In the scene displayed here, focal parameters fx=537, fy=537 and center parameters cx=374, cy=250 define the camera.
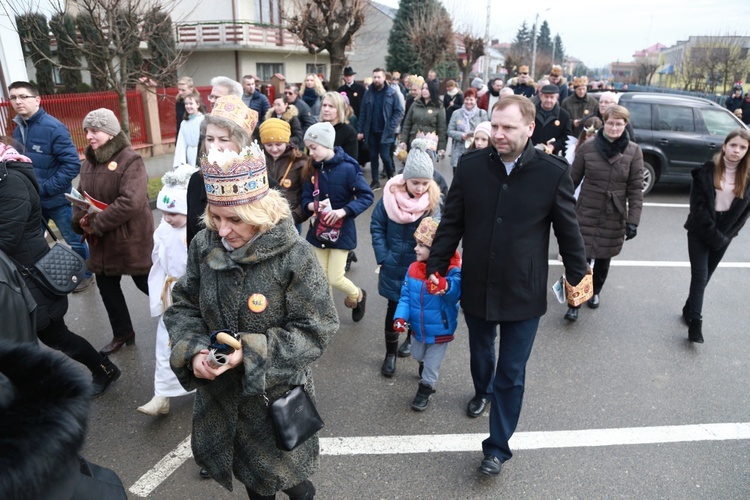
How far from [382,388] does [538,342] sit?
1.62 m

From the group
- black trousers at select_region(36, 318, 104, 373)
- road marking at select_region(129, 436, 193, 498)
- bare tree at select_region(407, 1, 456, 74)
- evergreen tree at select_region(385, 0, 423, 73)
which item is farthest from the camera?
evergreen tree at select_region(385, 0, 423, 73)

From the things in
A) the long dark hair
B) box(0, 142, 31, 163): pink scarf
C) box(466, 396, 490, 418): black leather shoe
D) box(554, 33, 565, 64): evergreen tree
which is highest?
box(554, 33, 565, 64): evergreen tree

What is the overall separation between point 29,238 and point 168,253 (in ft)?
2.74

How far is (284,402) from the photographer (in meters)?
2.16

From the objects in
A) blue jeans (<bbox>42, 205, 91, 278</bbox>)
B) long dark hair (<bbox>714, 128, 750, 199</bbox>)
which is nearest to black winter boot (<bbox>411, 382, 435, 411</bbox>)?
long dark hair (<bbox>714, 128, 750, 199</bbox>)

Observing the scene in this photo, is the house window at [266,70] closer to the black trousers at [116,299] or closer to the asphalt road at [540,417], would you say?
the asphalt road at [540,417]

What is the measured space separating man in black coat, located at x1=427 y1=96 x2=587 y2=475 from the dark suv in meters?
8.25

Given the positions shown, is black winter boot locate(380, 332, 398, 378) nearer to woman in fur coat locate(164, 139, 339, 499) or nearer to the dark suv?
woman in fur coat locate(164, 139, 339, 499)

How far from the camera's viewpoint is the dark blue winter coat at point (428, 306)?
3640 mm

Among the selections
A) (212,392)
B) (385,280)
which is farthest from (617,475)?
(212,392)

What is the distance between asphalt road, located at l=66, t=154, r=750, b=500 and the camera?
3145 mm

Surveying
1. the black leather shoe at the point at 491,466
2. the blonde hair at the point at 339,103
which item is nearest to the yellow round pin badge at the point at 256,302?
the black leather shoe at the point at 491,466

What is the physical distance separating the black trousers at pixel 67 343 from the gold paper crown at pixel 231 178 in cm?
210

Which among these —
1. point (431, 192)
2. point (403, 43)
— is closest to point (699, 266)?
point (431, 192)
